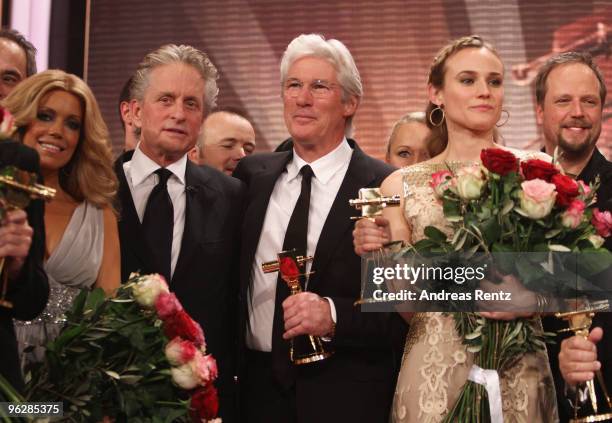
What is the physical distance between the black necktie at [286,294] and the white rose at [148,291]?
0.64 m

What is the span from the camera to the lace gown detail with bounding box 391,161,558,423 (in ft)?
9.77

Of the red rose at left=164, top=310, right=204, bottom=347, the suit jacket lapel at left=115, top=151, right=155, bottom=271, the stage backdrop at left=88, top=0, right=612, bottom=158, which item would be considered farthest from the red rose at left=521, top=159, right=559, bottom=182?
the stage backdrop at left=88, top=0, right=612, bottom=158

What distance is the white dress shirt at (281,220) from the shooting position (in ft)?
11.2

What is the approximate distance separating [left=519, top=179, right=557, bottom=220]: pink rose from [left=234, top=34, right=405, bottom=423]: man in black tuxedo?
734 mm

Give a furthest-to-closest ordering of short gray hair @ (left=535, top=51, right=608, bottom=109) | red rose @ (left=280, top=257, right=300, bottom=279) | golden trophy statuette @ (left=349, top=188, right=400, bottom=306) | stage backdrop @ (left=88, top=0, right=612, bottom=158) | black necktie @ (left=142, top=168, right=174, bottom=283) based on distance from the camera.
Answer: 1. stage backdrop @ (left=88, top=0, right=612, bottom=158)
2. short gray hair @ (left=535, top=51, right=608, bottom=109)
3. black necktie @ (left=142, top=168, right=174, bottom=283)
4. red rose @ (left=280, top=257, right=300, bottom=279)
5. golden trophy statuette @ (left=349, top=188, right=400, bottom=306)

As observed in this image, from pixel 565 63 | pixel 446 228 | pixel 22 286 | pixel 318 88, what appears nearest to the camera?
pixel 22 286

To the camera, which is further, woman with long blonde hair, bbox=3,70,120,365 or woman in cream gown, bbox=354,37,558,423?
woman with long blonde hair, bbox=3,70,120,365

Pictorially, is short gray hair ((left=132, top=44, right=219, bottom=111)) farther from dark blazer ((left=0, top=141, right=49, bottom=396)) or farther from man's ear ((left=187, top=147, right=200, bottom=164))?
dark blazer ((left=0, top=141, right=49, bottom=396))

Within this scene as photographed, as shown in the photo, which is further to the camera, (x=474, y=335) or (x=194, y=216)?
(x=194, y=216)

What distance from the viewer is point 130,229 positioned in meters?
3.42

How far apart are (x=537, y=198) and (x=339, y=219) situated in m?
0.85

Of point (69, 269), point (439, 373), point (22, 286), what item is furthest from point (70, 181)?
point (439, 373)

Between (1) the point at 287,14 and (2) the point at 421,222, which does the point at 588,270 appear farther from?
(1) the point at 287,14

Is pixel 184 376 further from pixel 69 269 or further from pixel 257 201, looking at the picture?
pixel 257 201
